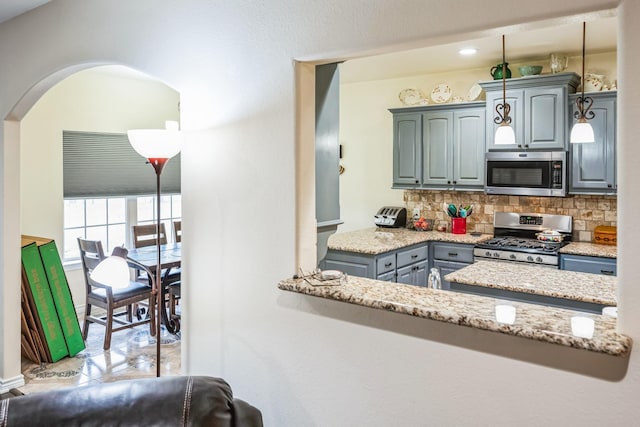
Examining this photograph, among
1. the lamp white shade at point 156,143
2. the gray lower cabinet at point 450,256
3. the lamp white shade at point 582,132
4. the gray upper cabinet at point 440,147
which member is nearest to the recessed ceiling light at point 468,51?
the gray upper cabinet at point 440,147

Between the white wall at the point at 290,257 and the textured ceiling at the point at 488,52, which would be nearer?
A: the white wall at the point at 290,257

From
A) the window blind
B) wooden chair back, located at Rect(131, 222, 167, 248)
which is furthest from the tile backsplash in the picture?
the window blind

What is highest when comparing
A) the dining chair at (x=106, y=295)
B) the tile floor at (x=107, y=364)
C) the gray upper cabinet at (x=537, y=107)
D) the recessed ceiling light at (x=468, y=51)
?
the recessed ceiling light at (x=468, y=51)

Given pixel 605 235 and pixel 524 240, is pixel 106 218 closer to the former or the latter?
pixel 524 240

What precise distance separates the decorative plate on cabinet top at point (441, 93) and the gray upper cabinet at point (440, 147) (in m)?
0.19

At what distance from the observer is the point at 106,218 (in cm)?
568

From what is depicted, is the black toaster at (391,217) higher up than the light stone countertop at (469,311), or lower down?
higher up

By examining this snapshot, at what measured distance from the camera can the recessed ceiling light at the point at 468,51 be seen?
4283mm

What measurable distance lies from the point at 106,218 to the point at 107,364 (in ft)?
6.73

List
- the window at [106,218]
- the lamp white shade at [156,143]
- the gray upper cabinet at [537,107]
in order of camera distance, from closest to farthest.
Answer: the lamp white shade at [156,143]
the gray upper cabinet at [537,107]
the window at [106,218]

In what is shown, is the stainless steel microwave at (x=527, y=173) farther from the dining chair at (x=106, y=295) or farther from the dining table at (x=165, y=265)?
the dining chair at (x=106, y=295)

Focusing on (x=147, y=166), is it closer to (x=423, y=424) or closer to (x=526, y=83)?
(x=526, y=83)

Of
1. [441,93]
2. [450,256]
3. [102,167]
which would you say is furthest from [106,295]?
[441,93]

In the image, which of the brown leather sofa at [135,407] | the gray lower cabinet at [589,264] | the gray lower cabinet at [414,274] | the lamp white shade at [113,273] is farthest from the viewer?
the gray lower cabinet at [414,274]
